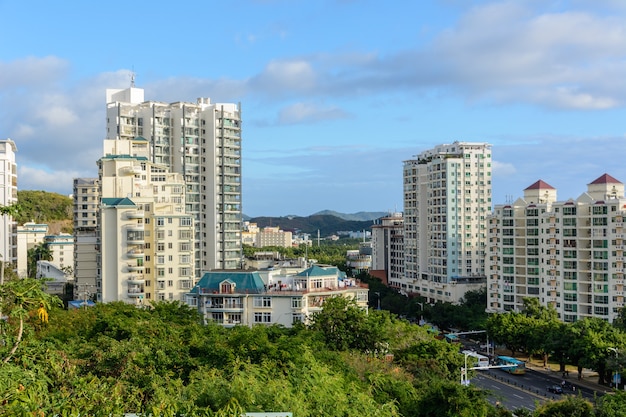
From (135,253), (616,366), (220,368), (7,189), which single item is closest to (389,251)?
(135,253)

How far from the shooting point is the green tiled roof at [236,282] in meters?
36.3

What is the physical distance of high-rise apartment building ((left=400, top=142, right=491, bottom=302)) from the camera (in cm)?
6100

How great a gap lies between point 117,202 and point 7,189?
661cm

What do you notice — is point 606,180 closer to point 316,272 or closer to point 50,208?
point 316,272

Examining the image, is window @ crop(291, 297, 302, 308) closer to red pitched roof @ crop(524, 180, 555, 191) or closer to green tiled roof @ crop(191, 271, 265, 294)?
green tiled roof @ crop(191, 271, 265, 294)

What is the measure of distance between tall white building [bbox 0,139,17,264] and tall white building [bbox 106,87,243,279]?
949cm

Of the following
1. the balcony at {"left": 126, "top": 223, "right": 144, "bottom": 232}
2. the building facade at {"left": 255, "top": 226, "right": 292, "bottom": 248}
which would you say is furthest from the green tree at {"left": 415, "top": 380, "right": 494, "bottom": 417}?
the building facade at {"left": 255, "top": 226, "right": 292, "bottom": 248}

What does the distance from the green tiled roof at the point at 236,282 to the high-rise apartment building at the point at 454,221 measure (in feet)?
91.0

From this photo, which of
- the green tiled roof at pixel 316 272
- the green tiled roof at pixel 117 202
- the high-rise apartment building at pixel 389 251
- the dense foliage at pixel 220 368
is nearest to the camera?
the dense foliage at pixel 220 368

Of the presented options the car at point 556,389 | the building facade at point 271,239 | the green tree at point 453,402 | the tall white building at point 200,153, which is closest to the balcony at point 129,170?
the tall white building at point 200,153

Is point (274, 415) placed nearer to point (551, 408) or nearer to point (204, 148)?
point (551, 408)

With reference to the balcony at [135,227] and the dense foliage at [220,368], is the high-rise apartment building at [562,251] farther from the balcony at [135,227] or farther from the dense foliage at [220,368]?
the balcony at [135,227]

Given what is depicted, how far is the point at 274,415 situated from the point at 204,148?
145ft

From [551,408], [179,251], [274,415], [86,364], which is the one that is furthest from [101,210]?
[274,415]
